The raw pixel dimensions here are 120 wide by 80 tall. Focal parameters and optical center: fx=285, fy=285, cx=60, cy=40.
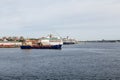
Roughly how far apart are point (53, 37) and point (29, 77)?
157 meters

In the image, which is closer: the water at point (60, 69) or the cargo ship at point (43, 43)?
the water at point (60, 69)

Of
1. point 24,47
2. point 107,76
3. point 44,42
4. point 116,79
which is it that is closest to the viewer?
point 116,79

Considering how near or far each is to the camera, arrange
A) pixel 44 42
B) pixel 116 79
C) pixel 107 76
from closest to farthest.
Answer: pixel 116 79 < pixel 107 76 < pixel 44 42

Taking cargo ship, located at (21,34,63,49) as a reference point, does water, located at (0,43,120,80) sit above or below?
below

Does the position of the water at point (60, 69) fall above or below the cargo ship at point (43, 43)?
below

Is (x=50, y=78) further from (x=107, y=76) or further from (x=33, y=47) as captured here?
(x=33, y=47)

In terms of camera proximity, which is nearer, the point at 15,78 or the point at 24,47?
the point at 15,78

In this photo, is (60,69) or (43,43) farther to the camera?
(43,43)

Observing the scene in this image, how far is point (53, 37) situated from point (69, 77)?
517ft

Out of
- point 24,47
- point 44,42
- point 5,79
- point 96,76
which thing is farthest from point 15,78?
point 44,42

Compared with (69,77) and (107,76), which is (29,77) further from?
(107,76)

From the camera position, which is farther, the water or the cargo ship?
the cargo ship

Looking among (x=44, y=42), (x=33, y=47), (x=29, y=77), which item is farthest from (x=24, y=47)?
(x=29, y=77)

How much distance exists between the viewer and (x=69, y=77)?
42.6 m
